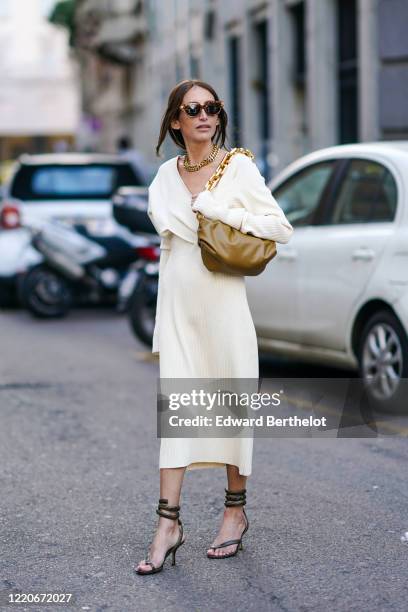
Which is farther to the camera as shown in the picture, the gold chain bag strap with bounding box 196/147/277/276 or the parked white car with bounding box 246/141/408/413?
the parked white car with bounding box 246/141/408/413

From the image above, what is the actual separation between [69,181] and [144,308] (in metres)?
4.14

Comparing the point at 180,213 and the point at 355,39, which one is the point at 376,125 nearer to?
the point at 355,39

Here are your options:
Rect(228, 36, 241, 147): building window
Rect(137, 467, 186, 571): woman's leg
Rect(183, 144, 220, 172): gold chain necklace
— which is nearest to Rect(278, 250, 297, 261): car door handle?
Rect(183, 144, 220, 172): gold chain necklace

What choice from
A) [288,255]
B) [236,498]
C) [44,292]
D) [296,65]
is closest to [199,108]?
[236,498]

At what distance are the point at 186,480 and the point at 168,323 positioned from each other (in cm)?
166

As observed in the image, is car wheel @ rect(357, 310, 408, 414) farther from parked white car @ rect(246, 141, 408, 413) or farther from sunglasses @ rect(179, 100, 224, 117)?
sunglasses @ rect(179, 100, 224, 117)

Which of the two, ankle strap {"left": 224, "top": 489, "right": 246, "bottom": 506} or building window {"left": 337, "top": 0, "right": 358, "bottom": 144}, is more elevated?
building window {"left": 337, "top": 0, "right": 358, "bottom": 144}

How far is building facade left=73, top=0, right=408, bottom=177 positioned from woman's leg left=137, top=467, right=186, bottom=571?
313 inches

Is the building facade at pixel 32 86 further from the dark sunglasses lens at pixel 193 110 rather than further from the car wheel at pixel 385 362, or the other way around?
the dark sunglasses lens at pixel 193 110

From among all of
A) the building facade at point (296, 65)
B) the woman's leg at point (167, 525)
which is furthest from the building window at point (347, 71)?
the woman's leg at point (167, 525)

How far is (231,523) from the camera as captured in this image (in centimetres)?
494

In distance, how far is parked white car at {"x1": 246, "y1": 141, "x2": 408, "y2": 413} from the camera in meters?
7.71

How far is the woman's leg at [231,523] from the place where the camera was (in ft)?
16.1

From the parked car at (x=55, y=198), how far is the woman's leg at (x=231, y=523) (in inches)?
367
